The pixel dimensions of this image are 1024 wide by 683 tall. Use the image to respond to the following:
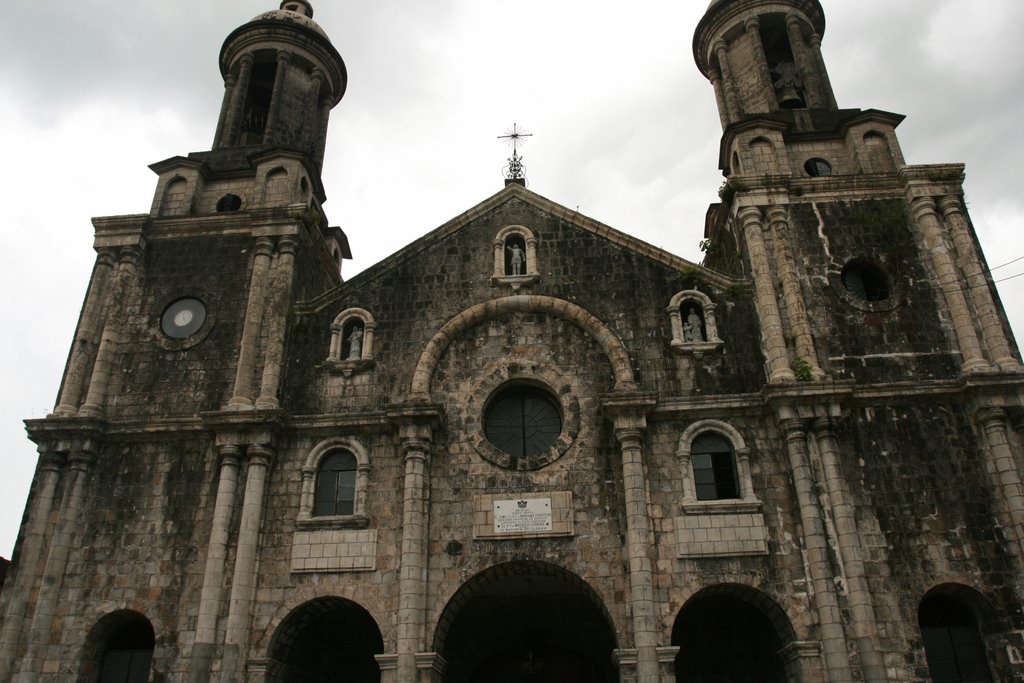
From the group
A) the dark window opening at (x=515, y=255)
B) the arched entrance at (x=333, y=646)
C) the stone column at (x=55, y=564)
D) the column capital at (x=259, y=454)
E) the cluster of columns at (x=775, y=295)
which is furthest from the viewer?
the dark window opening at (x=515, y=255)

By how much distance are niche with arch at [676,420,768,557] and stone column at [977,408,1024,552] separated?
437 centimetres

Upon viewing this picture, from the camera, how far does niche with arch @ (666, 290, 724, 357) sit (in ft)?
55.0

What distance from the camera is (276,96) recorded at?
73.0ft

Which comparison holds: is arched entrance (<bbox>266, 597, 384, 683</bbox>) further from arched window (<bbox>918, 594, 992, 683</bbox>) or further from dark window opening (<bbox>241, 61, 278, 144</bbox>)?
dark window opening (<bbox>241, 61, 278, 144</bbox>)

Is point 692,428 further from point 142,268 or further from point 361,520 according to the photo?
point 142,268

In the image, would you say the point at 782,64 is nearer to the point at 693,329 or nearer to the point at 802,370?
the point at 693,329

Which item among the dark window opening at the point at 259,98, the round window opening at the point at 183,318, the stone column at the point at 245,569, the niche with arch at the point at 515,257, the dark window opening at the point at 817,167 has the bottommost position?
the stone column at the point at 245,569

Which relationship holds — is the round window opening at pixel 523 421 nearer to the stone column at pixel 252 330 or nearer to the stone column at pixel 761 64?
the stone column at pixel 252 330

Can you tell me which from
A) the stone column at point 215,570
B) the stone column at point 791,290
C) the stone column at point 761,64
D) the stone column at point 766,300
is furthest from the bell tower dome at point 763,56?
the stone column at point 215,570

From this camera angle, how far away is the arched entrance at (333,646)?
15.6m

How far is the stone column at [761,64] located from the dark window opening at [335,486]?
14036mm

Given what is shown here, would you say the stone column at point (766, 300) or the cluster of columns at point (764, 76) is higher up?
the cluster of columns at point (764, 76)

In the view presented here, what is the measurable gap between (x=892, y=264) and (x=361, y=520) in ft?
41.5

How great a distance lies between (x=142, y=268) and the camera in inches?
752
